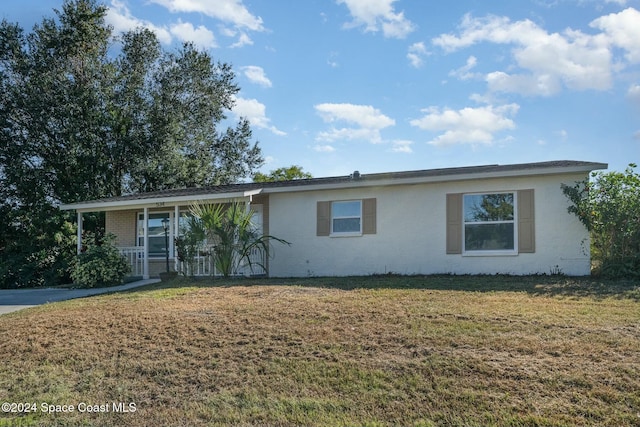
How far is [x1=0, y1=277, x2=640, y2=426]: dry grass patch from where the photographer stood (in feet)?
15.0

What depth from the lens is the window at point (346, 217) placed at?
13.5 m

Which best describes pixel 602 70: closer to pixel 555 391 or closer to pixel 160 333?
pixel 555 391

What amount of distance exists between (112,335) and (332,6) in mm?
10013

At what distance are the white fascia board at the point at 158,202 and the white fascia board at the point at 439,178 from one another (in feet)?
3.34

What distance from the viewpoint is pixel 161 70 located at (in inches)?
954

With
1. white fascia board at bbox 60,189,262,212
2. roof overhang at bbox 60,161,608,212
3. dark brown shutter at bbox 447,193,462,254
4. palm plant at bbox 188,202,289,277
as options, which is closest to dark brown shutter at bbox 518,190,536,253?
roof overhang at bbox 60,161,608,212

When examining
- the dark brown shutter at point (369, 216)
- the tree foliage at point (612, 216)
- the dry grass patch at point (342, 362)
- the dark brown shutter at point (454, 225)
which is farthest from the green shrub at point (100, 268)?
the tree foliage at point (612, 216)

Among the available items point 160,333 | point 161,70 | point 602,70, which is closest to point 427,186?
point 602,70

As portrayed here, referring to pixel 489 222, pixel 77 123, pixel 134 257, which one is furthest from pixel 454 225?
pixel 77 123

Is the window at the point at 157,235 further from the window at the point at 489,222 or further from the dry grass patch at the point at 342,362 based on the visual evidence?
the window at the point at 489,222

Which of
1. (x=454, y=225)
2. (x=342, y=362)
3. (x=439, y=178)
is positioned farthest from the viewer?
(x=454, y=225)

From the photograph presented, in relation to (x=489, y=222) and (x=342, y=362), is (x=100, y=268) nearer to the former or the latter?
(x=489, y=222)

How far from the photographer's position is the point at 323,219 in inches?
543

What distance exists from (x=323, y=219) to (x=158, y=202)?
215 inches
